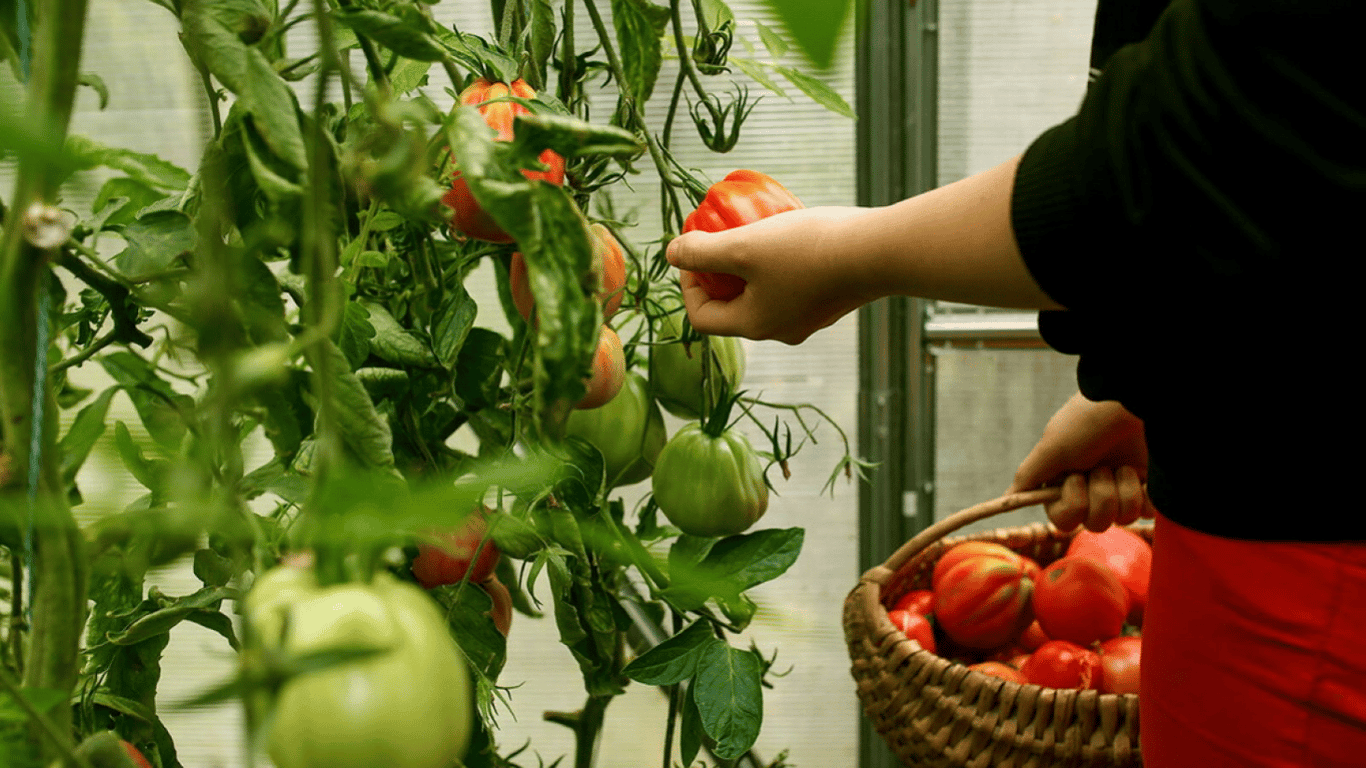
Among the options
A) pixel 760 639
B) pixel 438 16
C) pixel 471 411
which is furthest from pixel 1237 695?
pixel 438 16

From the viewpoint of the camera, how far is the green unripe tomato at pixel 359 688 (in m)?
0.16

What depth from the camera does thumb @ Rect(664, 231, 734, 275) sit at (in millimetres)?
493

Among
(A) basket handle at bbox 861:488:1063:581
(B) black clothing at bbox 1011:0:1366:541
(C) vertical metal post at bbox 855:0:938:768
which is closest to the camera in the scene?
(B) black clothing at bbox 1011:0:1366:541

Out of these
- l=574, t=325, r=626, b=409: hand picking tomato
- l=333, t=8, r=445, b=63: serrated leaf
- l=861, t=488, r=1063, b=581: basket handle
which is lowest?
l=861, t=488, r=1063, b=581: basket handle

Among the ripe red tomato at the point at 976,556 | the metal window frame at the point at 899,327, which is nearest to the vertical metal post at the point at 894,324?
the metal window frame at the point at 899,327

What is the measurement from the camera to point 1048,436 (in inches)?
30.5

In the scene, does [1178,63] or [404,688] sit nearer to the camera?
[404,688]

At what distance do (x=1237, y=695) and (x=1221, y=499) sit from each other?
0.30 feet

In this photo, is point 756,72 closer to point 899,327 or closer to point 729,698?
point 729,698

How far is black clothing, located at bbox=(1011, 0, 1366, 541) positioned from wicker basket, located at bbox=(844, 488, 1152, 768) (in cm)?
37

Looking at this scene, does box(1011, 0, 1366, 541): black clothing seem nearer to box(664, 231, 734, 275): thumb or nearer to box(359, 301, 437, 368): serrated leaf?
box(664, 231, 734, 275): thumb

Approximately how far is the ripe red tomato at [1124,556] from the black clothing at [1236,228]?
2.00 ft

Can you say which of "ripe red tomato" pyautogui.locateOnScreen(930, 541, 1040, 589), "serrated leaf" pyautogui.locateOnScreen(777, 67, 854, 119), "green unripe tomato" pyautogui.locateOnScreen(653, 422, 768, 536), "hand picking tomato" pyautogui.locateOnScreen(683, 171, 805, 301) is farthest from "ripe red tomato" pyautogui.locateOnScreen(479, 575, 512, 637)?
"ripe red tomato" pyautogui.locateOnScreen(930, 541, 1040, 589)

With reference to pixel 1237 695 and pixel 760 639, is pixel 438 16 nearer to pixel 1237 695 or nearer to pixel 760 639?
pixel 760 639
